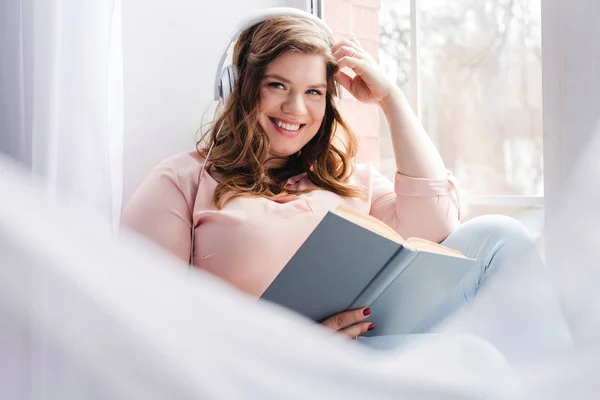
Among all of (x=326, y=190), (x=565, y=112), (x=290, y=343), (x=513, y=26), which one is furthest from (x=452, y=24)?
(x=290, y=343)

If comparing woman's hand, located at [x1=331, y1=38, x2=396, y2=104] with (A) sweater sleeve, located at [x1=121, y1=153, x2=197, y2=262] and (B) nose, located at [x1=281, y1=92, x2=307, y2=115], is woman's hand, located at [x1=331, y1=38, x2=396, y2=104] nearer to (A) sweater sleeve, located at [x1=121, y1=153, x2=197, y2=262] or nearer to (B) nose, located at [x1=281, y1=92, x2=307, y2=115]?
(B) nose, located at [x1=281, y1=92, x2=307, y2=115]

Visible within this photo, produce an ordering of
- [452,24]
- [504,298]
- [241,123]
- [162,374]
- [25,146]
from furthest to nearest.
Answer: [452,24] → [241,123] → [25,146] → [504,298] → [162,374]

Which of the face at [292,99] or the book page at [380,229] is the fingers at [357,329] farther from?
the face at [292,99]

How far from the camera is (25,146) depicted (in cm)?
108

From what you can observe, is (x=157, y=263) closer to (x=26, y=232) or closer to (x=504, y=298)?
(x=26, y=232)

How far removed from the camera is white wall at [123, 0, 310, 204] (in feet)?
5.05

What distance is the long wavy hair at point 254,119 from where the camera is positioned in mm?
1230

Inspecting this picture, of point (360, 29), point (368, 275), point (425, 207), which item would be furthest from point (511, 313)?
point (360, 29)

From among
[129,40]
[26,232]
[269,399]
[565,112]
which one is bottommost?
[269,399]

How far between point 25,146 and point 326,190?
54 cm

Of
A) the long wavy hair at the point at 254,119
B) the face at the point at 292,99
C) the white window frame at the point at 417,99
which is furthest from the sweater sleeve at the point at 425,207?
the white window frame at the point at 417,99

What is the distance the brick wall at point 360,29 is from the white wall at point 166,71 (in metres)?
0.26

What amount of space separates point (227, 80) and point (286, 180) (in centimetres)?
23

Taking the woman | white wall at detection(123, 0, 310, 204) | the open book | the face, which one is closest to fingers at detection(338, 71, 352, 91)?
the woman
